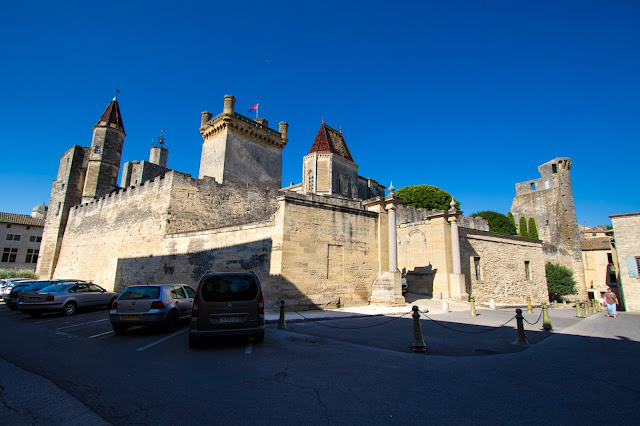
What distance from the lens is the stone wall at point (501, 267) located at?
21.2 meters

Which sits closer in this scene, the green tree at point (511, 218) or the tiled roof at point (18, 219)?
the tiled roof at point (18, 219)

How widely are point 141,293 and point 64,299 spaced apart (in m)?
6.75

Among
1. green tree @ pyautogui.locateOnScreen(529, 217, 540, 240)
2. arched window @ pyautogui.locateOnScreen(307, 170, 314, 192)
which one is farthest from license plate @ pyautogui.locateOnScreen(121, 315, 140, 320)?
green tree @ pyautogui.locateOnScreen(529, 217, 540, 240)

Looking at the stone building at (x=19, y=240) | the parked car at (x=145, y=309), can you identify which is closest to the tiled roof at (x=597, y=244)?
the parked car at (x=145, y=309)

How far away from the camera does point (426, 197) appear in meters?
45.4

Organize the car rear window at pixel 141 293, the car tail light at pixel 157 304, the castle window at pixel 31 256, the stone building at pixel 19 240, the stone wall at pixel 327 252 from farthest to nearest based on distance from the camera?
1. the castle window at pixel 31 256
2. the stone building at pixel 19 240
3. the stone wall at pixel 327 252
4. the car rear window at pixel 141 293
5. the car tail light at pixel 157 304

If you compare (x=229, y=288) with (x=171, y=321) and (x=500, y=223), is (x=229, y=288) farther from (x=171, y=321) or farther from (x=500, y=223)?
(x=500, y=223)


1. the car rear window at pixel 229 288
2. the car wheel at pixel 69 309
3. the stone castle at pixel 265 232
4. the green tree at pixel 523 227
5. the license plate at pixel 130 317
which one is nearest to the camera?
the car rear window at pixel 229 288

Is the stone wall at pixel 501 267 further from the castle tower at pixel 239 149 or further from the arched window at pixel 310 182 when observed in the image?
the castle tower at pixel 239 149

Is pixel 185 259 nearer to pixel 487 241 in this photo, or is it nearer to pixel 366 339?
pixel 366 339

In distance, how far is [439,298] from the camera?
60.3 feet

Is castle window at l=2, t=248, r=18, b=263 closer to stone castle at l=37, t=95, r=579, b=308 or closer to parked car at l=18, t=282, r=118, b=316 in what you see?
stone castle at l=37, t=95, r=579, b=308

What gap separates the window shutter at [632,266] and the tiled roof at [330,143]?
87.8 feet

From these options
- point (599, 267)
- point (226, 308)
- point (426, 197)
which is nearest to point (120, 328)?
point (226, 308)
